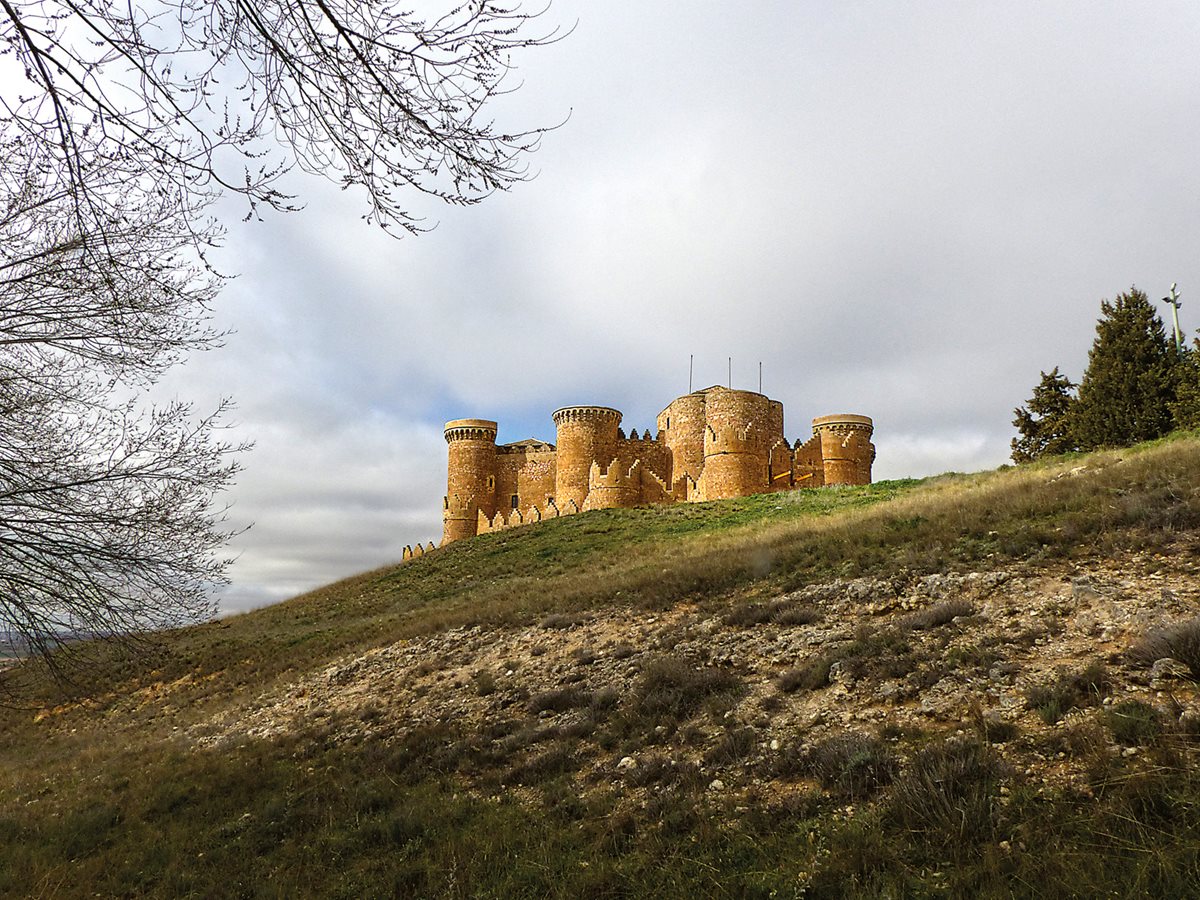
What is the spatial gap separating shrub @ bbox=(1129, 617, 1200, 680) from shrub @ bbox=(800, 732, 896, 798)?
250 centimetres

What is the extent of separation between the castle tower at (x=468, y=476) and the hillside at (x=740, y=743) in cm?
3379

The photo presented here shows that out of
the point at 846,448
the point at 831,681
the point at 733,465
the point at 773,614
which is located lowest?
the point at 831,681

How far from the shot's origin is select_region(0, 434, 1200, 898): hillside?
3.86 m

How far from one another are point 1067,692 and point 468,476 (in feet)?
152

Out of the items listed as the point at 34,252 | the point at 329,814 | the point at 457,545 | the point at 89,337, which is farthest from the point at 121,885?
the point at 457,545

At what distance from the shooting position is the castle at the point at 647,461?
39375mm

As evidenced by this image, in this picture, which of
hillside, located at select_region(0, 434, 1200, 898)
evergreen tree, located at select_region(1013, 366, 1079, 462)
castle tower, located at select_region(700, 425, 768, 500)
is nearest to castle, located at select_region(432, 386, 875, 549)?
castle tower, located at select_region(700, 425, 768, 500)

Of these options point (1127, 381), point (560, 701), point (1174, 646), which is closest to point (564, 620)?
point (560, 701)

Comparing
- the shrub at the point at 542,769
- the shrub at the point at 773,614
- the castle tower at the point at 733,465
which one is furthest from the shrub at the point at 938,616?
the castle tower at the point at 733,465

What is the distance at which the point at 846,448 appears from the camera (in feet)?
136

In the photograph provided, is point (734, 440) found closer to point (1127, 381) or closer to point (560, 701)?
point (1127, 381)

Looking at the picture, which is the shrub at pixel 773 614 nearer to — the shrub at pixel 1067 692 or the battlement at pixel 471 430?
Result: the shrub at pixel 1067 692

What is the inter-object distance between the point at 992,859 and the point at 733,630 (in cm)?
597

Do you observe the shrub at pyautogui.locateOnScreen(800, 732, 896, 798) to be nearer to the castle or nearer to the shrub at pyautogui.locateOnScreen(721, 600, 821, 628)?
the shrub at pyautogui.locateOnScreen(721, 600, 821, 628)
